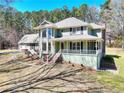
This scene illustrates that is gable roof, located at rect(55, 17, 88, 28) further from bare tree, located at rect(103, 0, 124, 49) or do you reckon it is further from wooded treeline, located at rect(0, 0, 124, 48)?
wooded treeline, located at rect(0, 0, 124, 48)

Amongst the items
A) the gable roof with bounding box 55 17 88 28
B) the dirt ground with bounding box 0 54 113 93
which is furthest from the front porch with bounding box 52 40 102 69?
the dirt ground with bounding box 0 54 113 93

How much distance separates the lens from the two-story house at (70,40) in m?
26.0

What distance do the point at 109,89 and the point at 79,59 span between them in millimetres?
10392

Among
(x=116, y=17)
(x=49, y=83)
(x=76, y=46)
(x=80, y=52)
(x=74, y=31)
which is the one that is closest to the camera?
(x=49, y=83)

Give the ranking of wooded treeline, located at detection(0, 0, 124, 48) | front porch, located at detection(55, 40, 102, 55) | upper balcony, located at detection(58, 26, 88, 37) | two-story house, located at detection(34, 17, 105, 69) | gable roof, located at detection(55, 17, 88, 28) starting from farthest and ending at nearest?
wooded treeline, located at detection(0, 0, 124, 48), gable roof, located at detection(55, 17, 88, 28), upper balcony, located at detection(58, 26, 88, 37), front porch, located at detection(55, 40, 102, 55), two-story house, located at detection(34, 17, 105, 69)

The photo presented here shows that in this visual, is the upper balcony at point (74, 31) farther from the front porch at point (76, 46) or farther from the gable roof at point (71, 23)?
the front porch at point (76, 46)

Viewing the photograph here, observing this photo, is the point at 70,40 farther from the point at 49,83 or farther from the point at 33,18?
the point at 33,18

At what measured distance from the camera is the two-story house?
85.5 feet

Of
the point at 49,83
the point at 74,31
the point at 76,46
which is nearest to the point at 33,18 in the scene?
the point at 74,31

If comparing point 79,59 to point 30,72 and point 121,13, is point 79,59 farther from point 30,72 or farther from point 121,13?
point 121,13

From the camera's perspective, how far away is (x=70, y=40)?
2723 cm

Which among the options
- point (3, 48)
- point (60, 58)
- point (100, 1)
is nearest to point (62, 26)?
point (60, 58)

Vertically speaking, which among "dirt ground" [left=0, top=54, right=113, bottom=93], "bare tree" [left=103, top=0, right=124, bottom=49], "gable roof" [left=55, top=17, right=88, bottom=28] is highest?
"bare tree" [left=103, top=0, right=124, bottom=49]

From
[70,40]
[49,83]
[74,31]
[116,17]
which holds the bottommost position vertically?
[49,83]
